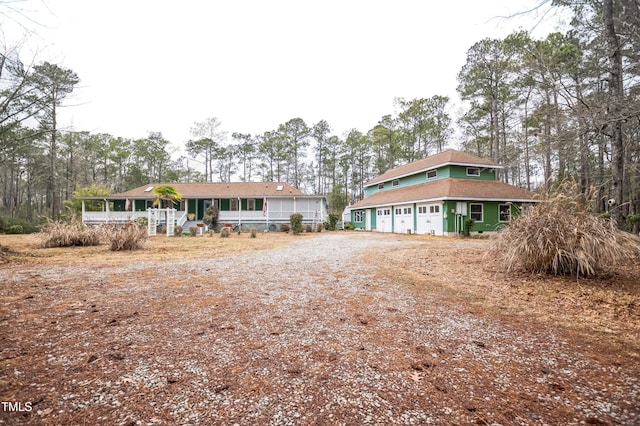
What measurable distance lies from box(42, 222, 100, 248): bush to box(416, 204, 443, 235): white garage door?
18.5 meters

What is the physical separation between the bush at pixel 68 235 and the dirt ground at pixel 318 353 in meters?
7.23

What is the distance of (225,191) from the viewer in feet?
82.7

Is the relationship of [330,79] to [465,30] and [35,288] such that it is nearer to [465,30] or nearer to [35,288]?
[465,30]

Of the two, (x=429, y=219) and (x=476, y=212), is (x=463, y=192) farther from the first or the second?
(x=429, y=219)

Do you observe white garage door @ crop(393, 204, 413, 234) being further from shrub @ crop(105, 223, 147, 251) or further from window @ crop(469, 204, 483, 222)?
shrub @ crop(105, 223, 147, 251)

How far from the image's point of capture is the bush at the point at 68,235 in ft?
35.2

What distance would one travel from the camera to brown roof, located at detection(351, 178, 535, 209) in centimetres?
1744

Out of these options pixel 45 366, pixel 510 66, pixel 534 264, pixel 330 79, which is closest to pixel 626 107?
pixel 510 66

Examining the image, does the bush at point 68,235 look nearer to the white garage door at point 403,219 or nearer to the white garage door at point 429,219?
the white garage door at point 429,219

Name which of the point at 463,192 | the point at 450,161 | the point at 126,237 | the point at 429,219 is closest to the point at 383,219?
the point at 429,219

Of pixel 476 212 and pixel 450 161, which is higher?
pixel 450 161

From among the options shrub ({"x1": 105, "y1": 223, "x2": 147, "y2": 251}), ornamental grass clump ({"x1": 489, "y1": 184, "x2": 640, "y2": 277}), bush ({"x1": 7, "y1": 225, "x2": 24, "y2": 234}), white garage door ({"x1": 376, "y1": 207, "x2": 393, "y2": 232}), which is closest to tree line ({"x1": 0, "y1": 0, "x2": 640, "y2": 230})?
ornamental grass clump ({"x1": 489, "y1": 184, "x2": 640, "y2": 277})

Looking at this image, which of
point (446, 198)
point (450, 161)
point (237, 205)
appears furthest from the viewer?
point (237, 205)

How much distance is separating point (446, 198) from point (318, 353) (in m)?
16.6
